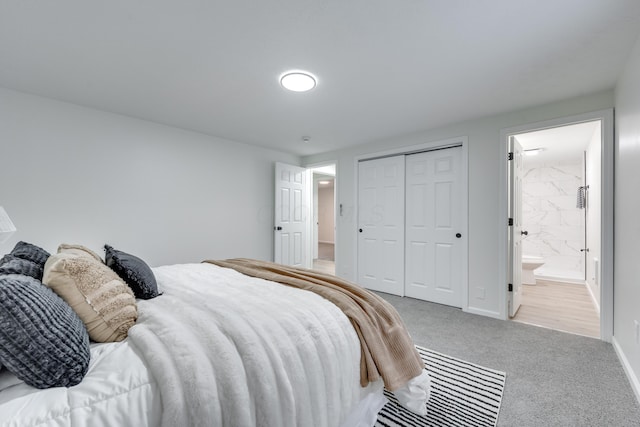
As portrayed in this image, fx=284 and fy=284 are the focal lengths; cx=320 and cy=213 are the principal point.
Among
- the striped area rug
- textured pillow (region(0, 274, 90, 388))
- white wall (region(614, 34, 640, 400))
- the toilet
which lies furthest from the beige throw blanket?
the toilet

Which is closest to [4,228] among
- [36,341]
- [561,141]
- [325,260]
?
[36,341]

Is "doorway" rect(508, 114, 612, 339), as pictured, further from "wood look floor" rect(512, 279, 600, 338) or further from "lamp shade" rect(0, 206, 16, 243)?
"lamp shade" rect(0, 206, 16, 243)

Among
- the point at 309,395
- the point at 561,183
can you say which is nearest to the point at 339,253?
the point at 309,395

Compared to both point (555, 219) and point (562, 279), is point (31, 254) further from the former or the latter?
point (555, 219)

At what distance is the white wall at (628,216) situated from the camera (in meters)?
1.87

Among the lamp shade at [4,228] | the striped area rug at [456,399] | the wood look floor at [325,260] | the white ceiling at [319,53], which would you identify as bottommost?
the wood look floor at [325,260]

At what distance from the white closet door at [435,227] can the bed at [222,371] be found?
2.27 meters

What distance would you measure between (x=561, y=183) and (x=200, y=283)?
6600mm

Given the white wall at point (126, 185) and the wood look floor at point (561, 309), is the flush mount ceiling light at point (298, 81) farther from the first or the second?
the wood look floor at point (561, 309)

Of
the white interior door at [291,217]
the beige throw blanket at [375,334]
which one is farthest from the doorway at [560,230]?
the white interior door at [291,217]

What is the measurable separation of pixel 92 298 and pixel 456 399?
201cm

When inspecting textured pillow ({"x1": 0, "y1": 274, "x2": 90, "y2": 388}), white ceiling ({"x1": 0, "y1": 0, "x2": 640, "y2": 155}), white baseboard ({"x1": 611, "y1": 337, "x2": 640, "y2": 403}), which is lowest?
white baseboard ({"x1": 611, "y1": 337, "x2": 640, "y2": 403})

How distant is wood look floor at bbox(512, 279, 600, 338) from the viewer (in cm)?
296

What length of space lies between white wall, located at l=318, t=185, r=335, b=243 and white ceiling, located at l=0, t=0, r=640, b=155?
734 cm
